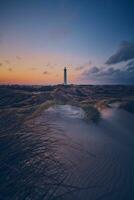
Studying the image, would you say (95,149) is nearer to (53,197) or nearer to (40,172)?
(40,172)

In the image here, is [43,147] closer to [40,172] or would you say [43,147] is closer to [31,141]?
[31,141]

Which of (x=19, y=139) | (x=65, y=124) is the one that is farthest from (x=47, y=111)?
(x=19, y=139)

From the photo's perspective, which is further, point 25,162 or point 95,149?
point 95,149

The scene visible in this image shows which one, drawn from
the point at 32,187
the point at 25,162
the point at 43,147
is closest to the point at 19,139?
the point at 43,147

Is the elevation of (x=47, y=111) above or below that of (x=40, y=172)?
above

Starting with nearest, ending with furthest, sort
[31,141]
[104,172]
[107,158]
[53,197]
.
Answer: [53,197] < [104,172] < [107,158] < [31,141]

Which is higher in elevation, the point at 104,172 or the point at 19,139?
the point at 19,139

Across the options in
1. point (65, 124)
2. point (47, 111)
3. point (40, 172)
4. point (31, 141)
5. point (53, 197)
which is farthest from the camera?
point (47, 111)

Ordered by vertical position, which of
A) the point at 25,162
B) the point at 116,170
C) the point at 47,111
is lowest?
the point at 116,170

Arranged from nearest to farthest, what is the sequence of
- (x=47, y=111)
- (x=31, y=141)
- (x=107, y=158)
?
(x=107, y=158) < (x=31, y=141) < (x=47, y=111)
